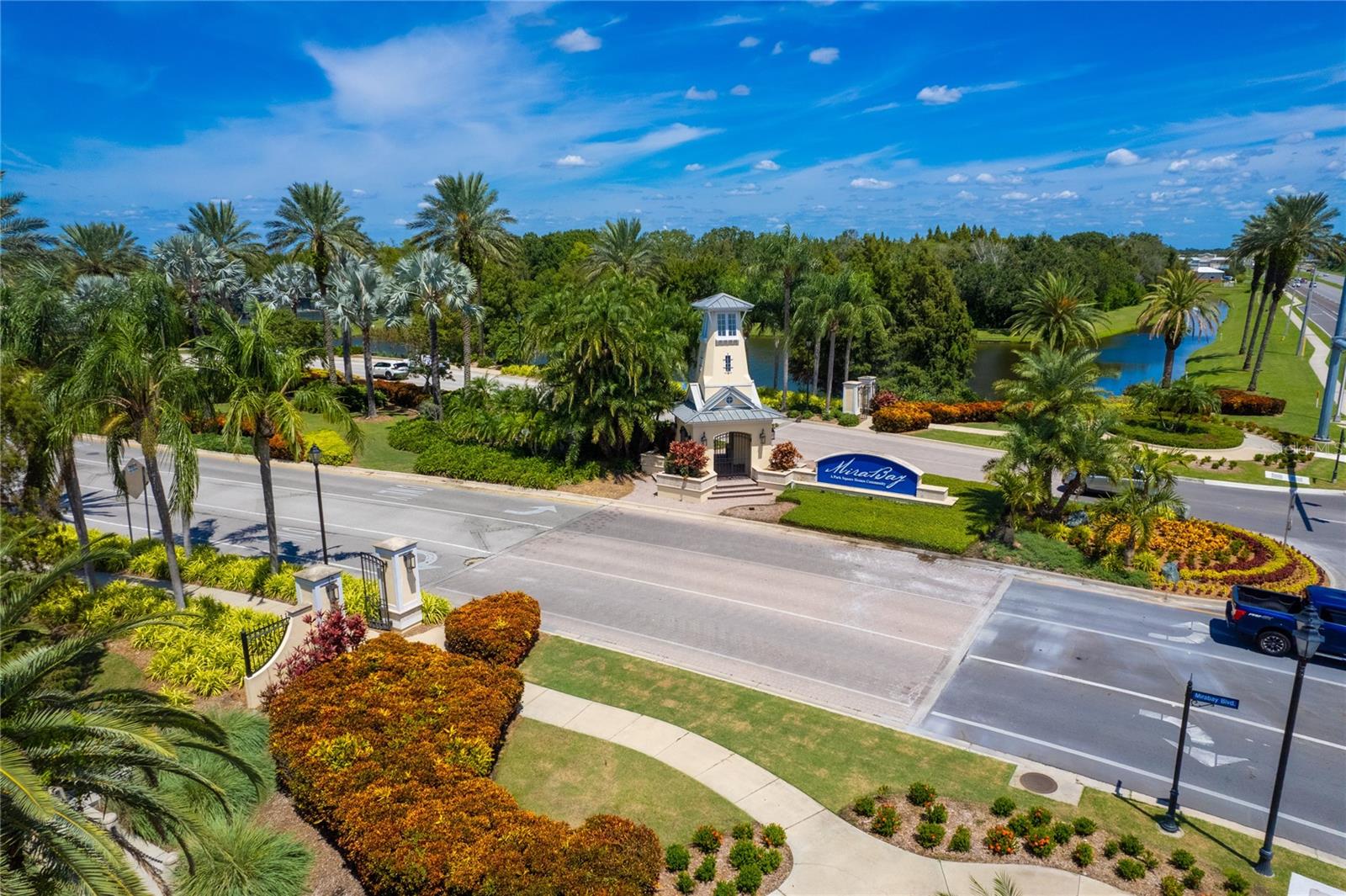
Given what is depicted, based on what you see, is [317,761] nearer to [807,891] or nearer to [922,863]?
[807,891]

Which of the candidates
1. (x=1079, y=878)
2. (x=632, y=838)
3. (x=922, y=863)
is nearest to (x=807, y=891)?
(x=922, y=863)

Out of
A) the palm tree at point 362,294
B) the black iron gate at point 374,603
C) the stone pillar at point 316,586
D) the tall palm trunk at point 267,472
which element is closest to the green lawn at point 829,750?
A: the black iron gate at point 374,603

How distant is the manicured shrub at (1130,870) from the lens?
10773 millimetres

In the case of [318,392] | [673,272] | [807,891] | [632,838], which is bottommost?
[807,891]

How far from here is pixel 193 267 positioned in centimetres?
4778

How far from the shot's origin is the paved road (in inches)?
512

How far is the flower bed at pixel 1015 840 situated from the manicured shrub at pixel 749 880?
6.62ft

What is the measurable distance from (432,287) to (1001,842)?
3541 centimetres

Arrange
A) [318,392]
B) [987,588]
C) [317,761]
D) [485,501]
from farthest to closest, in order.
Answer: [485,501] → [987,588] → [318,392] → [317,761]

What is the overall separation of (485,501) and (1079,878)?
73.8 feet

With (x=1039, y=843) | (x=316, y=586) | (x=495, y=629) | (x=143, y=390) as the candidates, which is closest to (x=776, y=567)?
(x=495, y=629)

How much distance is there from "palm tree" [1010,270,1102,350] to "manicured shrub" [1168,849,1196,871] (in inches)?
1415

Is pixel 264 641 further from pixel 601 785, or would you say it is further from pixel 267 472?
pixel 601 785

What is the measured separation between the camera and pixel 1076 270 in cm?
9256
